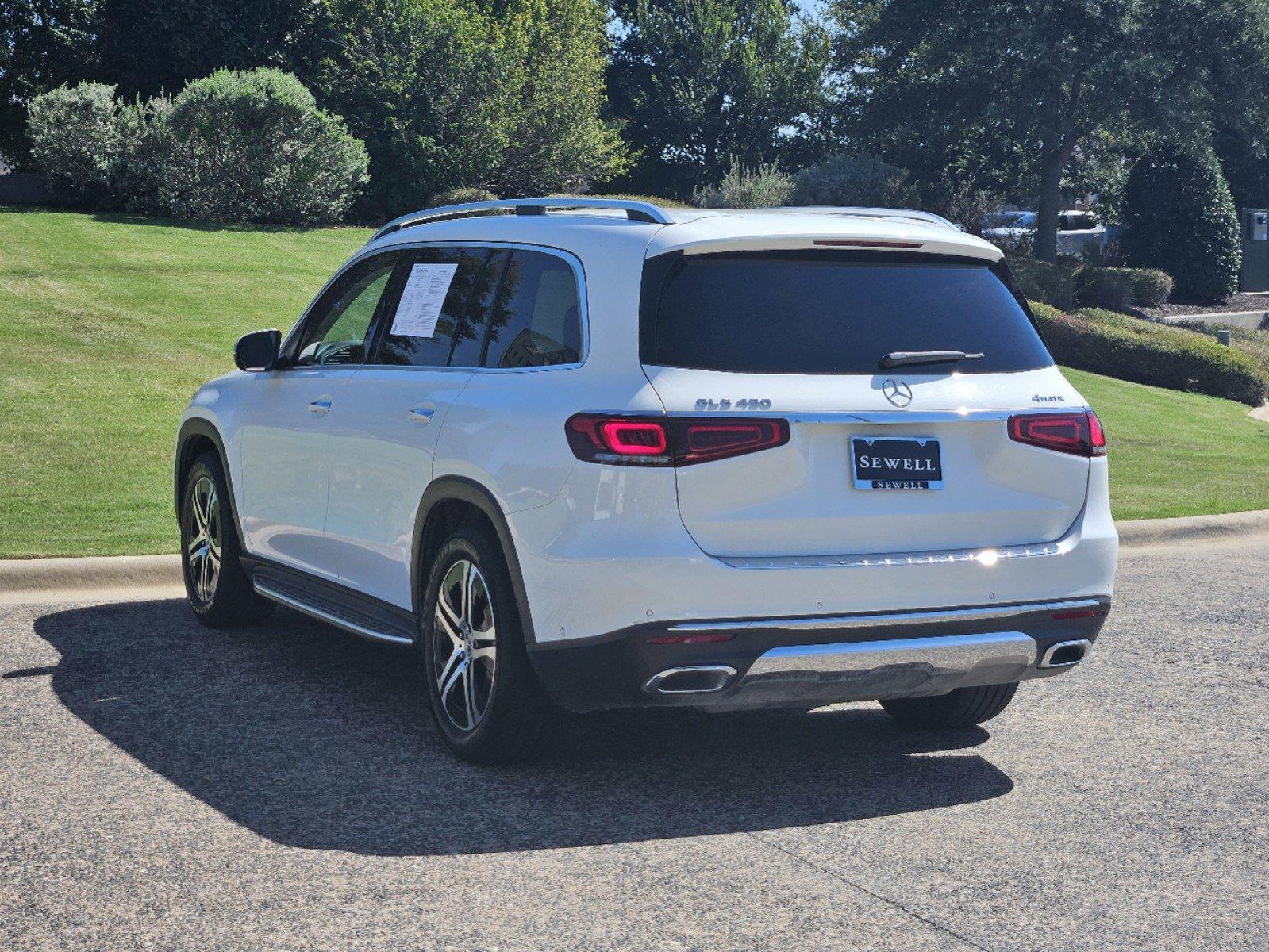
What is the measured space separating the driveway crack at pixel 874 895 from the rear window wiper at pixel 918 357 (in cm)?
154

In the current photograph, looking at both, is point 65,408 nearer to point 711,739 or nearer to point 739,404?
point 711,739

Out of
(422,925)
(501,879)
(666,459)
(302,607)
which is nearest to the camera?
(422,925)

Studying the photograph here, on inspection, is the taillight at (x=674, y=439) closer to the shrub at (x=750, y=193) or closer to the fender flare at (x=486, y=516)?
the fender flare at (x=486, y=516)

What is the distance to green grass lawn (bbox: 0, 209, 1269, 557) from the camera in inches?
412

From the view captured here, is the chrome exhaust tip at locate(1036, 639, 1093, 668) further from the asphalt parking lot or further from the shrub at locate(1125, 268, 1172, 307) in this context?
the shrub at locate(1125, 268, 1172, 307)

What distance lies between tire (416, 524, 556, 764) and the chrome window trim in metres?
0.60

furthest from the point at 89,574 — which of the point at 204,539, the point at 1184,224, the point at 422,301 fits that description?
the point at 1184,224

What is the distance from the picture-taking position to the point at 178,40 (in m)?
40.7

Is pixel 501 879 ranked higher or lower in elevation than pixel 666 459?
lower

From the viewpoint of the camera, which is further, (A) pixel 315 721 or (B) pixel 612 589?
(A) pixel 315 721

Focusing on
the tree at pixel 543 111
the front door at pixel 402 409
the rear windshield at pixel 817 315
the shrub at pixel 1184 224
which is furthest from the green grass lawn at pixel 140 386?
the shrub at pixel 1184 224

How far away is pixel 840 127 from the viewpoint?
57.5 m

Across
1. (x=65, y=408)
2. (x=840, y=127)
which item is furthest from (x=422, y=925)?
(x=840, y=127)

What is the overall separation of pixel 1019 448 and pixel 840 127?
5404 centimetres
